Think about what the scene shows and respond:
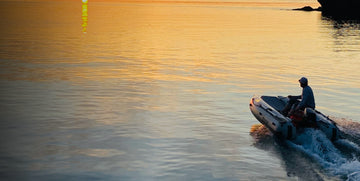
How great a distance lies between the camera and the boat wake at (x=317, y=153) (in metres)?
13.6

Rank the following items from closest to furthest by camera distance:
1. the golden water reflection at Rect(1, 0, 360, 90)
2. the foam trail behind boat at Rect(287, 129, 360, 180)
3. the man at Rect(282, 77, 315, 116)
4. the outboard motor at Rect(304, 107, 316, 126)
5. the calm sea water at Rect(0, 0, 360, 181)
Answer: the foam trail behind boat at Rect(287, 129, 360, 180) < the calm sea water at Rect(0, 0, 360, 181) < the outboard motor at Rect(304, 107, 316, 126) < the man at Rect(282, 77, 315, 116) < the golden water reflection at Rect(1, 0, 360, 90)

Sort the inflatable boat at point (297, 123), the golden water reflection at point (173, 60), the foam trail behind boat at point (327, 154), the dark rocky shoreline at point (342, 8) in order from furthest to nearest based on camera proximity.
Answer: the dark rocky shoreline at point (342, 8) → the golden water reflection at point (173, 60) → the inflatable boat at point (297, 123) → the foam trail behind boat at point (327, 154)

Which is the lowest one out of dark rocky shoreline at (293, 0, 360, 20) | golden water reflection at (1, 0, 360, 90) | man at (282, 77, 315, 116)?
golden water reflection at (1, 0, 360, 90)

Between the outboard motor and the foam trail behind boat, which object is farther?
the outboard motor

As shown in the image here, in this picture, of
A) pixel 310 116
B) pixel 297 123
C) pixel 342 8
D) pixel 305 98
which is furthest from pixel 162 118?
pixel 342 8

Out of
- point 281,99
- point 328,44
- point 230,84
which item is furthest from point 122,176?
point 328,44

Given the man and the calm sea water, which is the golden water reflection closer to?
the calm sea water

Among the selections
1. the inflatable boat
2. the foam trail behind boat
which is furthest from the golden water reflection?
the foam trail behind boat

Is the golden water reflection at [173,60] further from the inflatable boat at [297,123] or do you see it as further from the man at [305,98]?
the inflatable boat at [297,123]

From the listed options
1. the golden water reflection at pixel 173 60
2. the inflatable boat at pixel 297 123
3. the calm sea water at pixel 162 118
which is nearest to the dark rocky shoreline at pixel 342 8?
the golden water reflection at pixel 173 60

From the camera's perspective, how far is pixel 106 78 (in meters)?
29.5

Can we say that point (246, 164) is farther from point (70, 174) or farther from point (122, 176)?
point (70, 174)

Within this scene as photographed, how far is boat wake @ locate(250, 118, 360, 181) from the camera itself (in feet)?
44.6

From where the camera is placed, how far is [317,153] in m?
15.2
